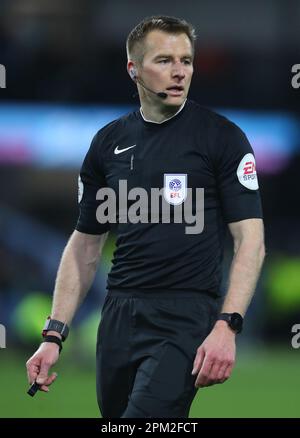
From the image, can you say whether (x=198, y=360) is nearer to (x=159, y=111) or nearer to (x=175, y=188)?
(x=175, y=188)

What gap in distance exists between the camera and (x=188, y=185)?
5.02 meters

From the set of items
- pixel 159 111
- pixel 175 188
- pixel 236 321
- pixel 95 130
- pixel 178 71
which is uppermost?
pixel 95 130

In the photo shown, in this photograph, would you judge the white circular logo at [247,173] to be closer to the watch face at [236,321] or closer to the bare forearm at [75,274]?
the watch face at [236,321]

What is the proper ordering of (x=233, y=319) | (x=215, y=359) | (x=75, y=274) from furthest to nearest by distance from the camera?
(x=75, y=274) < (x=233, y=319) < (x=215, y=359)

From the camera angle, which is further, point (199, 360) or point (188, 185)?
point (188, 185)

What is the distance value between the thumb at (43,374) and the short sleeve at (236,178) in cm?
108

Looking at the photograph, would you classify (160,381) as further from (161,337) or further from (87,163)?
(87,163)

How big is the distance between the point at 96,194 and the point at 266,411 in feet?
15.0

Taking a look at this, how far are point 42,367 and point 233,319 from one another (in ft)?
3.21

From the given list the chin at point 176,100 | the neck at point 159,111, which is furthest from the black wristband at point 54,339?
the chin at point 176,100

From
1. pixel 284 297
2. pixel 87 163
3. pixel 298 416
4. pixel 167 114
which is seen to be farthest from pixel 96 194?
pixel 284 297

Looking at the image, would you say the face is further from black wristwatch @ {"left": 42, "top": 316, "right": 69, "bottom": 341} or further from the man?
black wristwatch @ {"left": 42, "top": 316, "right": 69, "bottom": 341}

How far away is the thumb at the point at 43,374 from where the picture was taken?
504 cm

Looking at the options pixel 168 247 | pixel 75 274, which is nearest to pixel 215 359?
pixel 168 247
